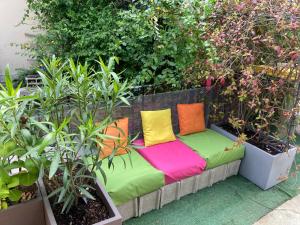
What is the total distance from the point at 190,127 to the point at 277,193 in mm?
1144

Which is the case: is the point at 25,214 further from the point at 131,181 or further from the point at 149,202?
the point at 149,202

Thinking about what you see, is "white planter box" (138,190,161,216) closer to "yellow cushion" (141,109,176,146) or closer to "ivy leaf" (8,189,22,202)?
"yellow cushion" (141,109,176,146)

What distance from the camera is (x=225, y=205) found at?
2346 millimetres

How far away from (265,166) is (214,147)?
57cm

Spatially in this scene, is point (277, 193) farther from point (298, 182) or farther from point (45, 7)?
point (45, 7)

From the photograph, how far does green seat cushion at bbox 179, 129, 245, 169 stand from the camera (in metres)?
2.47

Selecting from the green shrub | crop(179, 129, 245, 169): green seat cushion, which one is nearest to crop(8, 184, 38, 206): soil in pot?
→ the green shrub

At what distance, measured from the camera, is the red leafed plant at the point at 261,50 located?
7.20 ft

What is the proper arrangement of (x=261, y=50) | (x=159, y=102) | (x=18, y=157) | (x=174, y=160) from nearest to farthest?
(x=18, y=157) → (x=174, y=160) → (x=261, y=50) → (x=159, y=102)

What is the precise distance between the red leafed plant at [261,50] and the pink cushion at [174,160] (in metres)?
0.62

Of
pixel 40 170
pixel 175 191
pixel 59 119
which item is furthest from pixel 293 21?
pixel 40 170

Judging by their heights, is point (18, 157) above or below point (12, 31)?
below

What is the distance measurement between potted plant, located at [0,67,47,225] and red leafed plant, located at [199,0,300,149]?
171 centimetres

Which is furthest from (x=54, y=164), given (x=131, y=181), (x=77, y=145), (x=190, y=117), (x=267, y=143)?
(x=267, y=143)
